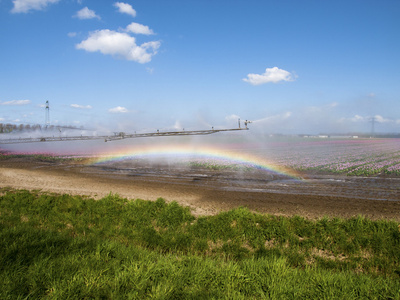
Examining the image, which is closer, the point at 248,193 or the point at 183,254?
the point at 183,254

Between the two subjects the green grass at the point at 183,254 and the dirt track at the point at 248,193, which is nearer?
the green grass at the point at 183,254

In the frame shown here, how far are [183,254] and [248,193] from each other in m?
9.23

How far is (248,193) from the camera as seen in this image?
52.7 feet

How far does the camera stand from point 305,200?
14.0 meters

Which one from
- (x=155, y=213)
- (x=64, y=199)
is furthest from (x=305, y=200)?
(x=64, y=199)

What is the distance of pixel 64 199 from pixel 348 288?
12.6 meters

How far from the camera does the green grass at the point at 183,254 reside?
4.42 m

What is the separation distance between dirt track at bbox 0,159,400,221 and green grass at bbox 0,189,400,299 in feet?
7.35

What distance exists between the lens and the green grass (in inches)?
174

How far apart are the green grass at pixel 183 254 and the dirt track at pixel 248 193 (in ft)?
7.35

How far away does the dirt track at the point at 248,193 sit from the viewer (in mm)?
12227

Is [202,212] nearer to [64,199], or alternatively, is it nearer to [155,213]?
[155,213]

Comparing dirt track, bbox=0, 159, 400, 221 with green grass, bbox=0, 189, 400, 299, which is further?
dirt track, bbox=0, 159, 400, 221

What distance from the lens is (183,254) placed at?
7500 millimetres
